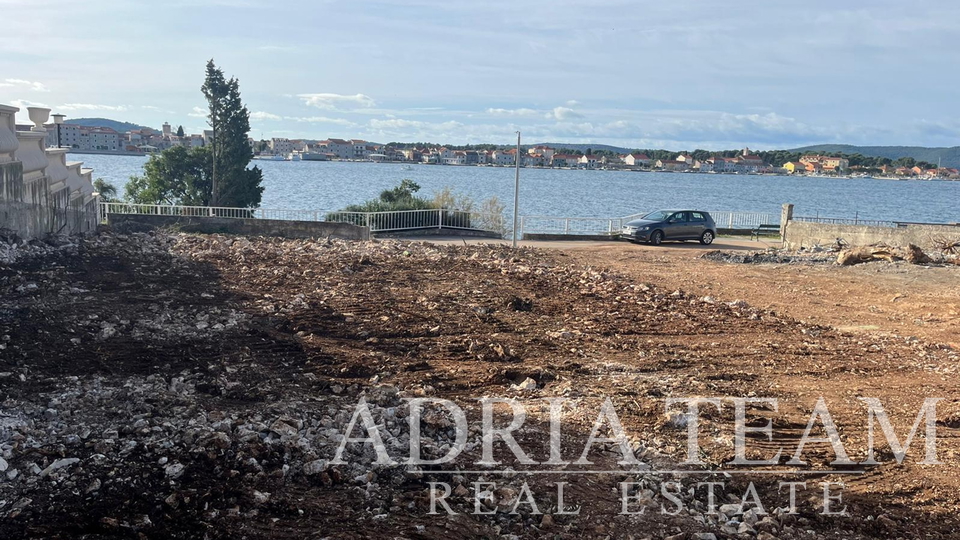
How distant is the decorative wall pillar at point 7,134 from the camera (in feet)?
46.5

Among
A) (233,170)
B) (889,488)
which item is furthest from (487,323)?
(233,170)

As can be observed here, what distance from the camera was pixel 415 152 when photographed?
6949 inches

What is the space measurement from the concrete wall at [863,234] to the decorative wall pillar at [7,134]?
25.1 m

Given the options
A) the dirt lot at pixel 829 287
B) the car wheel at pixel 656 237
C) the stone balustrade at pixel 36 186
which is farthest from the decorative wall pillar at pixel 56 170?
the car wheel at pixel 656 237

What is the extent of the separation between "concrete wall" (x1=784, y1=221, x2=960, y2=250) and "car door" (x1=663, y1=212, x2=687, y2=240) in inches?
172

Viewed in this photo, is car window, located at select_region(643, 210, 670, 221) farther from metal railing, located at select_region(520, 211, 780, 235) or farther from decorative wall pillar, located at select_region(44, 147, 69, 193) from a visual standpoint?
decorative wall pillar, located at select_region(44, 147, 69, 193)

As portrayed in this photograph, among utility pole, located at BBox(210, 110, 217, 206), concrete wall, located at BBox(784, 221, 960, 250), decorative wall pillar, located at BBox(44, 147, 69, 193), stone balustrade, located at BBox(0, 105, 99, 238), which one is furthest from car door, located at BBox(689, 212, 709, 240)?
utility pole, located at BBox(210, 110, 217, 206)

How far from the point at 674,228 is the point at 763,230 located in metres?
8.12

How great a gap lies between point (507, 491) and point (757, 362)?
5396mm

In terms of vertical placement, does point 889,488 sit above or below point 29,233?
below

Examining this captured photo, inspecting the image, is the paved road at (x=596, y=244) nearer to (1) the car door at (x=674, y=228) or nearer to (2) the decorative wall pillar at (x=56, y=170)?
(1) the car door at (x=674, y=228)

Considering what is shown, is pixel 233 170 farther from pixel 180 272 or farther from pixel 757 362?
pixel 757 362

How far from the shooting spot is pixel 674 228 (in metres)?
28.0

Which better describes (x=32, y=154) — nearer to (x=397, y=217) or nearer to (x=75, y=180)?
(x=75, y=180)
